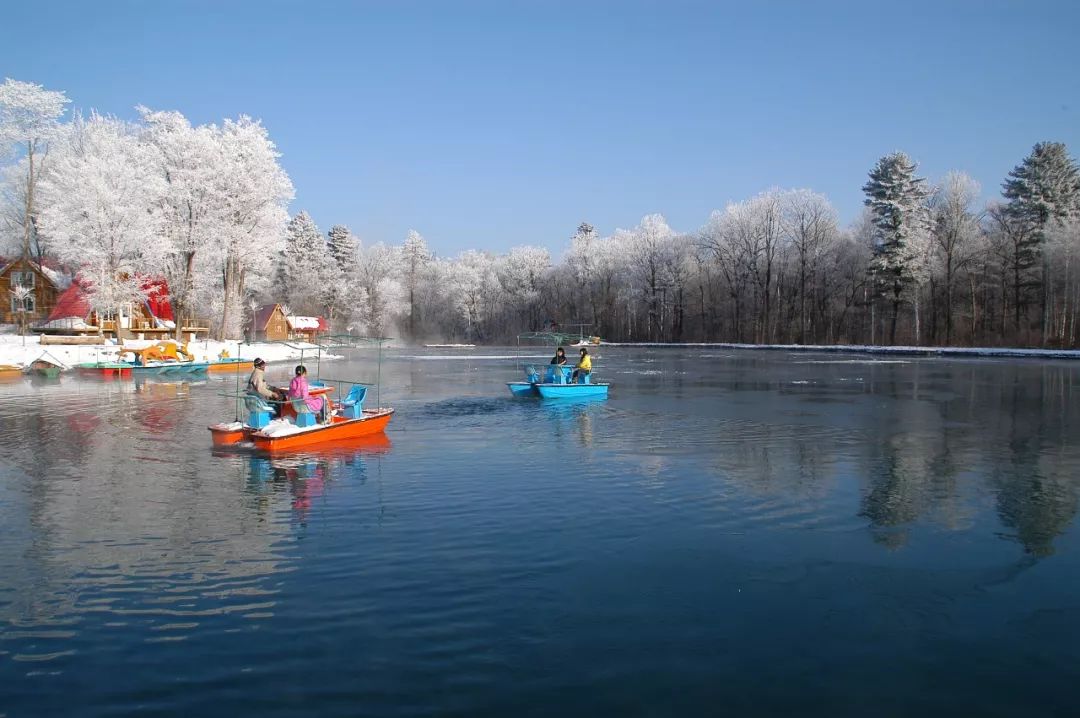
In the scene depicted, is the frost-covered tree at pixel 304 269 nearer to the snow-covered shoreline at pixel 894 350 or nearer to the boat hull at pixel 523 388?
the snow-covered shoreline at pixel 894 350

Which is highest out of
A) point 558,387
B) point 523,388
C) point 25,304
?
point 25,304

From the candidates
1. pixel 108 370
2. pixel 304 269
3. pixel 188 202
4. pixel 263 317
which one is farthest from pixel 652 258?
pixel 108 370

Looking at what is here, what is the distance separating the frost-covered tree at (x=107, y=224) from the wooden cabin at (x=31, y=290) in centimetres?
1016

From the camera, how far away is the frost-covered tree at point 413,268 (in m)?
123

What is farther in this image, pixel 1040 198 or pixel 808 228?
pixel 808 228

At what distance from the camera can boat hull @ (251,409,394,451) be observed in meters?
17.9

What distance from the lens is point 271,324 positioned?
8281 centimetres

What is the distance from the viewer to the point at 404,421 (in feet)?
79.3

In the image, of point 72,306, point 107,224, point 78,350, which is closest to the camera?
point 78,350

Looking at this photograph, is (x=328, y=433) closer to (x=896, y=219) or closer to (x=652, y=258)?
(x=896, y=219)

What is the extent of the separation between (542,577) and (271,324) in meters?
79.0

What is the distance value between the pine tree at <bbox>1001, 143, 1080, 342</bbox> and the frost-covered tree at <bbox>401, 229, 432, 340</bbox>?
82.8 m

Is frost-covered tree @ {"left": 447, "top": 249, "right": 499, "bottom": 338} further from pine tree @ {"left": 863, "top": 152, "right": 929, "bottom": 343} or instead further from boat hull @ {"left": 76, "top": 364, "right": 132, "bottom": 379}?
boat hull @ {"left": 76, "top": 364, "right": 132, "bottom": 379}

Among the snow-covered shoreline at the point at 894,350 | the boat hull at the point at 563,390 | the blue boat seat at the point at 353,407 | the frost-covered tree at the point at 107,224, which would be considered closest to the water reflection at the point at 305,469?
the blue boat seat at the point at 353,407
